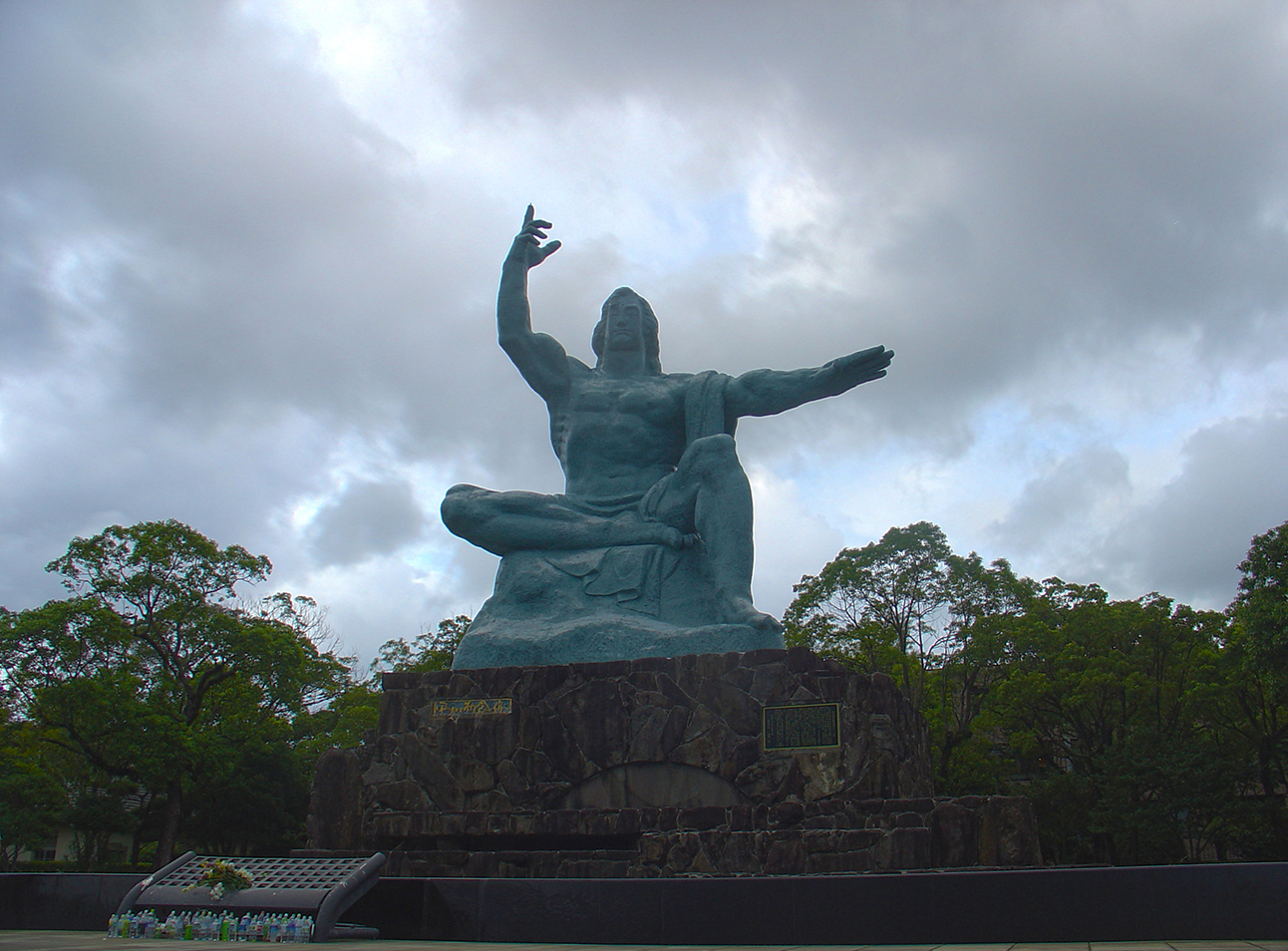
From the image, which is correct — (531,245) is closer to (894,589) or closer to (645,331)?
(645,331)

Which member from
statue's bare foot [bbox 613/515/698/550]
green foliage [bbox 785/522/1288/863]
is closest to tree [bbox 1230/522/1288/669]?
green foliage [bbox 785/522/1288/863]

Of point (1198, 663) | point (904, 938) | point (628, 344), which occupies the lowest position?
point (904, 938)

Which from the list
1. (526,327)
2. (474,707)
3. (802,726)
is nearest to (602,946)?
(802,726)

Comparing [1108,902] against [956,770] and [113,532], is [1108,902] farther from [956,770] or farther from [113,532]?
[113,532]

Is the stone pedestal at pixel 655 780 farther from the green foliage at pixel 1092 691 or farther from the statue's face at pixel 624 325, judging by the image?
the green foliage at pixel 1092 691

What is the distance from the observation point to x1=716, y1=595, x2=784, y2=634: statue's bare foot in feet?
22.4

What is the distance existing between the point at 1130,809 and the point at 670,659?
46.1ft

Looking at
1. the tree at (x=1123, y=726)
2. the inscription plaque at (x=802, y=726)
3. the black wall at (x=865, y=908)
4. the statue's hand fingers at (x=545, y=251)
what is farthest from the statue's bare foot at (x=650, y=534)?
the tree at (x=1123, y=726)

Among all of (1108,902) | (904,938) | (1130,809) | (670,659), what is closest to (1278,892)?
(1108,902)

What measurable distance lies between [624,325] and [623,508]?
182cm

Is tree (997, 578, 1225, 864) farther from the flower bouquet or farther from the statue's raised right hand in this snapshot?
the flower bouquet

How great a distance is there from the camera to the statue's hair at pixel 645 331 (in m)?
9.00

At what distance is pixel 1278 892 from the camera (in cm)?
383

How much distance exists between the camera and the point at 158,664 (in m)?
21.5
